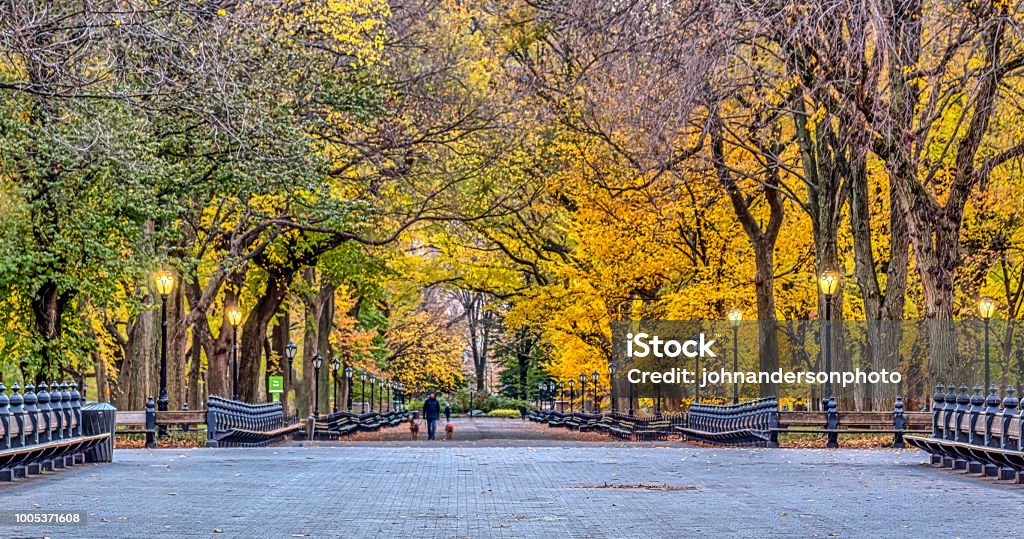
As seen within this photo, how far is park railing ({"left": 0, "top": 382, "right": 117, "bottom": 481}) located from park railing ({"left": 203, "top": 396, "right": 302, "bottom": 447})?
24.7 ft

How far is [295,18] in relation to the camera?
114 ft

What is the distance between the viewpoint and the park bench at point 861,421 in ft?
101

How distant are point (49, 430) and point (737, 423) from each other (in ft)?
58.9

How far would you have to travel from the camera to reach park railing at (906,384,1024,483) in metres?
17.7

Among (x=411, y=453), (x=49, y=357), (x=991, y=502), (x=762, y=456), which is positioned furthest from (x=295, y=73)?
(x=991, y=502)

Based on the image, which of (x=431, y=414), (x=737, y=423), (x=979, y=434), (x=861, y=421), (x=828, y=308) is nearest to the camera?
(x=979, y=434)

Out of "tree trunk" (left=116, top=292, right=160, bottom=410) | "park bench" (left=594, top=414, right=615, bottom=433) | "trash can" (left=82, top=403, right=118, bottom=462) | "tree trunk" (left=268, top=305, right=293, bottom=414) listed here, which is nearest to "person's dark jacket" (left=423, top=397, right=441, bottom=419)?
"tree trunk" (left=268, top=305, right=293, bottom=414)

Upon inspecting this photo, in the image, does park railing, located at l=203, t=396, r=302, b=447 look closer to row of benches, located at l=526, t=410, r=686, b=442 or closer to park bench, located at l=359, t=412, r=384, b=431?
row of benches, located at l=526, t=410, r=686, b=442

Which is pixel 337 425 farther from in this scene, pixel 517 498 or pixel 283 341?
pixel 517 498

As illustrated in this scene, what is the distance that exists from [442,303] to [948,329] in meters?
77.9

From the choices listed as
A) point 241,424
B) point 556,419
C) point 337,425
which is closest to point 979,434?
point 241,424

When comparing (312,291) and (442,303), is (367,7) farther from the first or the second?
(442,303)

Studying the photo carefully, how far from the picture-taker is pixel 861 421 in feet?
105

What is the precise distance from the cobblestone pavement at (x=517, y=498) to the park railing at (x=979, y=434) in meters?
0.41
